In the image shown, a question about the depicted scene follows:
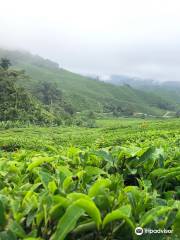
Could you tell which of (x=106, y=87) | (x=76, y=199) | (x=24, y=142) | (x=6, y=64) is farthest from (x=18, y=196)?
(x=106, y=87)

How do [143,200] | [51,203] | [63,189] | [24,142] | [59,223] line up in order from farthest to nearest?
[24,142] < [63,189] < [143,200] < [51,203] < [59,223]

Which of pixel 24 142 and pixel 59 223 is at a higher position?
pixel 59 223

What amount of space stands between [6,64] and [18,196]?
53.3 m

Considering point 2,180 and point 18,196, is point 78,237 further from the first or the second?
point 2,180

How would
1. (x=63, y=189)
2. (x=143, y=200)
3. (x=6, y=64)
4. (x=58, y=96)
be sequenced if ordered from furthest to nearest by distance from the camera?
(x=58, y=96)
(x=6, y=64)
(x=63, y=189)
(x=143, y=200)

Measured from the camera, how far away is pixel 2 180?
270cm

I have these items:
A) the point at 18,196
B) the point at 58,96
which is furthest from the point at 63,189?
the point at 58,96

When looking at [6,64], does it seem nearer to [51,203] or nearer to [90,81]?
[51,203]

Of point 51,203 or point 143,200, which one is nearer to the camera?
point 51,203

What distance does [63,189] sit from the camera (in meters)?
2.32

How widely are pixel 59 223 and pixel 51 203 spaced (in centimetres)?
17

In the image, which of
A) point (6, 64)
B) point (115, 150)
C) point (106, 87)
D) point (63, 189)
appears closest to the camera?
point (63, 189)

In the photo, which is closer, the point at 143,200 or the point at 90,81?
the point at 143,200

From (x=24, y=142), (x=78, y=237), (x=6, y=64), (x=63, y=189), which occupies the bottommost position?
(x=24, y=142)
